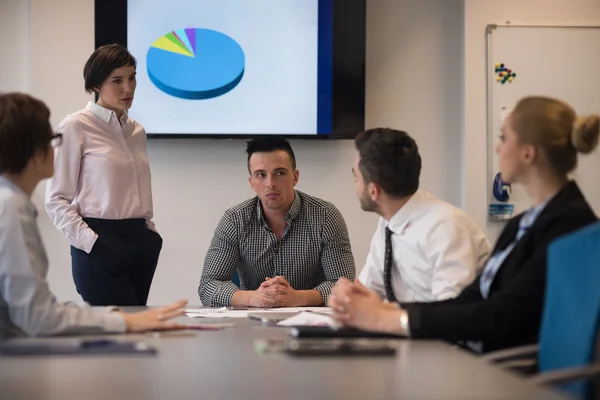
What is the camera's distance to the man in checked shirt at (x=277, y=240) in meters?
3.58

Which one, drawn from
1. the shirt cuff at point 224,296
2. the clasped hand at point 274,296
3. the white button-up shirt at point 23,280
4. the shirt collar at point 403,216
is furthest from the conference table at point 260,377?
the shirt cuff at point 224,296

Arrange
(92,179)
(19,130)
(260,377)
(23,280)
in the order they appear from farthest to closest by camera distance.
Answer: (92,179)
(19,130)
(23,280)
(260,377)

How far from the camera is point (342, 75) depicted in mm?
4914

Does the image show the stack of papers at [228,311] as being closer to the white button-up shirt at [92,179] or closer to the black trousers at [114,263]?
the black trousers at [114,263]

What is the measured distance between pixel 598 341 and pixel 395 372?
450 millimetres

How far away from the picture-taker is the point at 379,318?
2.05 metres

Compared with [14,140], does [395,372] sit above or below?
below

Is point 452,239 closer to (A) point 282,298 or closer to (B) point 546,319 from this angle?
(B) point 546,319

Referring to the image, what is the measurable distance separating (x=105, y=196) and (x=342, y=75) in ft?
6.28

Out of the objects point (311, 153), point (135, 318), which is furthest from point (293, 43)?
point (135, 318)

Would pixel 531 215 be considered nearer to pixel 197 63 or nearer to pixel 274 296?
pixel 274 296

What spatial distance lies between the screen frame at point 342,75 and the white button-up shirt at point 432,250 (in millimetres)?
2127

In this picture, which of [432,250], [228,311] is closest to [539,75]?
[432,250]

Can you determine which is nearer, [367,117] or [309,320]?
[309,320]
